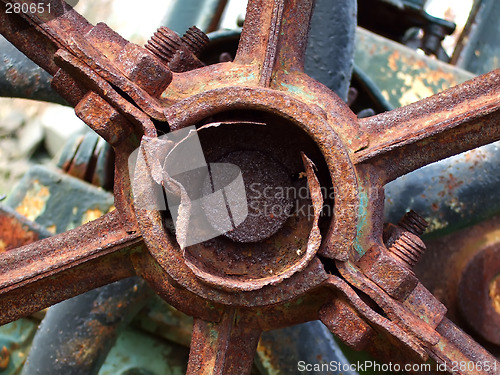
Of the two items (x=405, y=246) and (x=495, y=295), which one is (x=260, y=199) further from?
(x=495, y=295)

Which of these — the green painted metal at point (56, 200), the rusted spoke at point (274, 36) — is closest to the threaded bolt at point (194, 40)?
the rusted spoke at point (274, 36)

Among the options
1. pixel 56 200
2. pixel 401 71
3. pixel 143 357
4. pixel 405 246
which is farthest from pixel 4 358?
pixel 401 71

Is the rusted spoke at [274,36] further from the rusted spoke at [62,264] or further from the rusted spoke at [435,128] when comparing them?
the rusted spoke at [62,264]

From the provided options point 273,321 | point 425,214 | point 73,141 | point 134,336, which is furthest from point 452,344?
point 73,141

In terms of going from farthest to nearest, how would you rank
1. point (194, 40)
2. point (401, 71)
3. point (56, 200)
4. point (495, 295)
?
point (401, 71) → point (56, 200) → point (495, 295) → point (194, 40)

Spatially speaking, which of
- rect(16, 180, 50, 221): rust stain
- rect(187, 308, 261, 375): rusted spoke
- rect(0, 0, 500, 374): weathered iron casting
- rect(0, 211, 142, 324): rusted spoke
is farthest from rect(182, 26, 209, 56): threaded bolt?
rect(16, 180, 50, 221): rust stain

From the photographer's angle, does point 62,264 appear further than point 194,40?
No

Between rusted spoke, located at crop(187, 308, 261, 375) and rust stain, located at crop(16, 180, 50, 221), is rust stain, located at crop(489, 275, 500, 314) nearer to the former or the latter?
rusted spoke, located at crop(187, 308, 261, 375)
